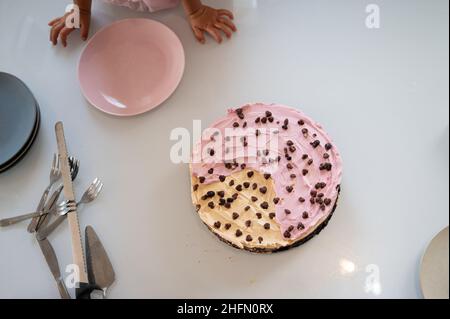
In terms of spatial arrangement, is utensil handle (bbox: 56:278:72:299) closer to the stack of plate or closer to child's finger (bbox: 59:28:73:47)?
the stack of plate

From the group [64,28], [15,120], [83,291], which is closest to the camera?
[83,291]

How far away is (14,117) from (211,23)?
59cm

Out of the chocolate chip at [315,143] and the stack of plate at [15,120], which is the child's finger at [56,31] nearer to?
the stack of plate at [15,120]

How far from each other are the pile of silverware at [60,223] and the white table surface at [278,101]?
0.08ft

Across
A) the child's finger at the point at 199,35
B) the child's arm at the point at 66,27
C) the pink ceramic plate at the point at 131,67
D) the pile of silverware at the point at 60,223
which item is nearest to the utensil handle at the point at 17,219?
the pile of silverware at the point at 60,223

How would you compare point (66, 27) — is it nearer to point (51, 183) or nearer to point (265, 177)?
point (51, 183)

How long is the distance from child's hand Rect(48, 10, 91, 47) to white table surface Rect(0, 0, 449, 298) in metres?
0.03

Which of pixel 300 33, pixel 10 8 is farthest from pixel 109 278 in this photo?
pixel 10 8

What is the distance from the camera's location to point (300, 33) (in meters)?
1.20

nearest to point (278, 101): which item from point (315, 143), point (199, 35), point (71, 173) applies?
point (315, 143)

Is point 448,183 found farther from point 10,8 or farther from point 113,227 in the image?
point 10,8

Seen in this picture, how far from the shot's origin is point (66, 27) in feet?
4.12

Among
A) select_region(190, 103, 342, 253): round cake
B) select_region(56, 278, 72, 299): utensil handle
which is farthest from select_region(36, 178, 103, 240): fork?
select_region(190, 103, 342, 253): round cake

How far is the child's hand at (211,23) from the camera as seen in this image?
1.21 meters
